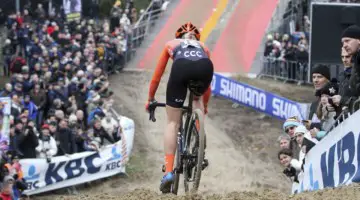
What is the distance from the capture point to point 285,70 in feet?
97.3

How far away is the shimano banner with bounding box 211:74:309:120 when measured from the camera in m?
25.4

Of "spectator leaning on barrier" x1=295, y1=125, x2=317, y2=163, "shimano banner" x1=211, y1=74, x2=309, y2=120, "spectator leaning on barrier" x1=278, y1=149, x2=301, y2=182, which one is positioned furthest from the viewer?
"shimano banner" x1=211, y1=74, x2=309, y2=120

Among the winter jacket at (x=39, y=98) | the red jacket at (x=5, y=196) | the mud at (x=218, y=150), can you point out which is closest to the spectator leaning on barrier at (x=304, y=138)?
the red jacket at (x=5, y=196)

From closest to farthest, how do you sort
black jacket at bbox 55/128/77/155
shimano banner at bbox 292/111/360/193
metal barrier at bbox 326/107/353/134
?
shimano banner at bbox 292/111/360/193 → metal barrier at bbox 326/107/353/134 → black jacket at bbox 55/128/77/155

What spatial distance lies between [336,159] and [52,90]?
12427mm

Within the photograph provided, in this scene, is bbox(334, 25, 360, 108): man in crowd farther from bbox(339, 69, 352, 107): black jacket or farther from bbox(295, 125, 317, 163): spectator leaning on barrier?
bbox(295, 125, 317, 163): spectator leaning on barrier

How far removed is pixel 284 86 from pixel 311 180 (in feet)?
59.9

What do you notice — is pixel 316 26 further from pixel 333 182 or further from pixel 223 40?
pixel 223 40

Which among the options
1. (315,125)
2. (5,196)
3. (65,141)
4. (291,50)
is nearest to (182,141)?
(315,125)

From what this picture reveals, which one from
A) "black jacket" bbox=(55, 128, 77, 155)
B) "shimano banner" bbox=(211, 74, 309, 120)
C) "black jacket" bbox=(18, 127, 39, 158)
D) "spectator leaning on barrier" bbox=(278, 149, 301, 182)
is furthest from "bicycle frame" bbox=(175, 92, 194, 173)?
"shimano banner" bbox=(211, 74, 309, 120)

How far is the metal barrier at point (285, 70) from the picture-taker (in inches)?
1122

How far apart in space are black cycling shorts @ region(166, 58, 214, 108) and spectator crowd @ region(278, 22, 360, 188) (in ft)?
4.98

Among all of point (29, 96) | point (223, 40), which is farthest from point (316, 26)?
point (223, 40)

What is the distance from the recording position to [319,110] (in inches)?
449
